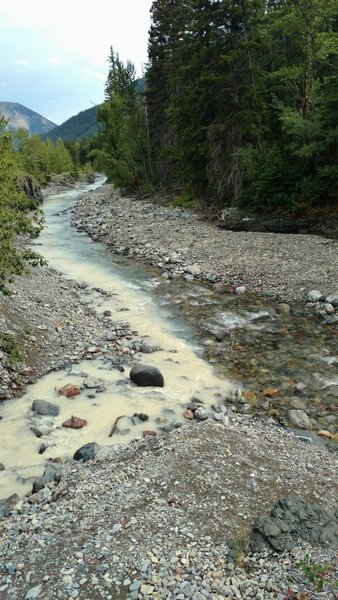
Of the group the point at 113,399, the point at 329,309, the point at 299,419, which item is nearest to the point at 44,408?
the point at 113,399

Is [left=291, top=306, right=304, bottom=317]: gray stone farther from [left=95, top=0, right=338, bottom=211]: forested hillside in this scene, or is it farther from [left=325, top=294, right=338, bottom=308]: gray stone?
[left=95, top=0, right=338, bottom=211]: forested hillside

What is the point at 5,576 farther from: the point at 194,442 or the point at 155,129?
the point at 155,129

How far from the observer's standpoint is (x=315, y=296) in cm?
1398

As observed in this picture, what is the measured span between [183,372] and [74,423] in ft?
10.5

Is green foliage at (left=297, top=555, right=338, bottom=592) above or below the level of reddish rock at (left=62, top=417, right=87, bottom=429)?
above

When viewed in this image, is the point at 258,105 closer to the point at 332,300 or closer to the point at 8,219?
the point at 332,300

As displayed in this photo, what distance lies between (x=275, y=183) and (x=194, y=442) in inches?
726

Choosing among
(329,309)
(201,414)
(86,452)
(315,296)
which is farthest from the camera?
(315,296)

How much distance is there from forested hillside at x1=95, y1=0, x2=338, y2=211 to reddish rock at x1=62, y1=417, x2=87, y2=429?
16338 millimetres

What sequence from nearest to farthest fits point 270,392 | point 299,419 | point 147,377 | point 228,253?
point 299,419
point 270,392
point 147,377
point 228,253

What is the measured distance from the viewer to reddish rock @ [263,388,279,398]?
920cm

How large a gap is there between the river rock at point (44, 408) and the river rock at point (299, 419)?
4.80 m

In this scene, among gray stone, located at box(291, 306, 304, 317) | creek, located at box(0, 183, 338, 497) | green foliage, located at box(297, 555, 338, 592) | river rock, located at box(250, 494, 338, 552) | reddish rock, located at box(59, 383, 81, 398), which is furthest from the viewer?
gray stone, located at box(291, 306, 304, 317)

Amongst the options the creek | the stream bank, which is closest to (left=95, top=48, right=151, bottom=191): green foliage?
the stream bank
